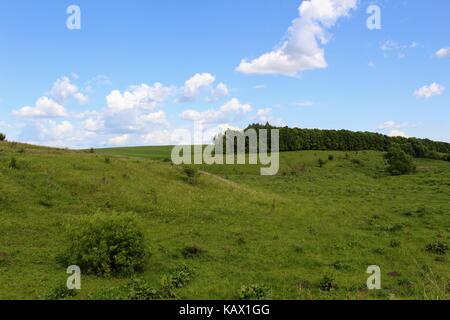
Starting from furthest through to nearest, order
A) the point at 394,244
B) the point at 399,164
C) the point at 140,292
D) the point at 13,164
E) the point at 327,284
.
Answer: the point at 399,164
the point at 13,164
the point at 394,244
the point at 327,284
the point at 140,292

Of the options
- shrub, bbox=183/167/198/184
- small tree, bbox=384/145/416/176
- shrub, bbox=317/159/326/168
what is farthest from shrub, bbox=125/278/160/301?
shrub, bbox=317/159/326/168

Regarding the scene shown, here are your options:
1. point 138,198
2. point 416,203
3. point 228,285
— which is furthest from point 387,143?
point 228,285

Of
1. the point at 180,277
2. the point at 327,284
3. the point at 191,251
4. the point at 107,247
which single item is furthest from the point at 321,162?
the point at 180,277

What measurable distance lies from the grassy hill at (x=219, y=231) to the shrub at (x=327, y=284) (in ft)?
0.41

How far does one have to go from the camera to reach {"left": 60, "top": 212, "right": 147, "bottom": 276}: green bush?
620 inches

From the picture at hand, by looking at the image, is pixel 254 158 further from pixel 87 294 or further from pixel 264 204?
pixel 87 294

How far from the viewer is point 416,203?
3734 cm

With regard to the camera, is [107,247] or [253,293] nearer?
[253,293]

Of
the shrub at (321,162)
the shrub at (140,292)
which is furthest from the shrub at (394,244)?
the shrub at (321,162)

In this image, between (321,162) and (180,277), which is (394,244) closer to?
(180,277)

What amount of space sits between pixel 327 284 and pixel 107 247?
8928mm

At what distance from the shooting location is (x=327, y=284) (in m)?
14.8

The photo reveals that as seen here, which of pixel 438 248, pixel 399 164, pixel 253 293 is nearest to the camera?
pixel 253 293

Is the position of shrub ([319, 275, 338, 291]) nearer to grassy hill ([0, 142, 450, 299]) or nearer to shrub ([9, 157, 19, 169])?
grassy hill ([0, 142, 450, 299])
